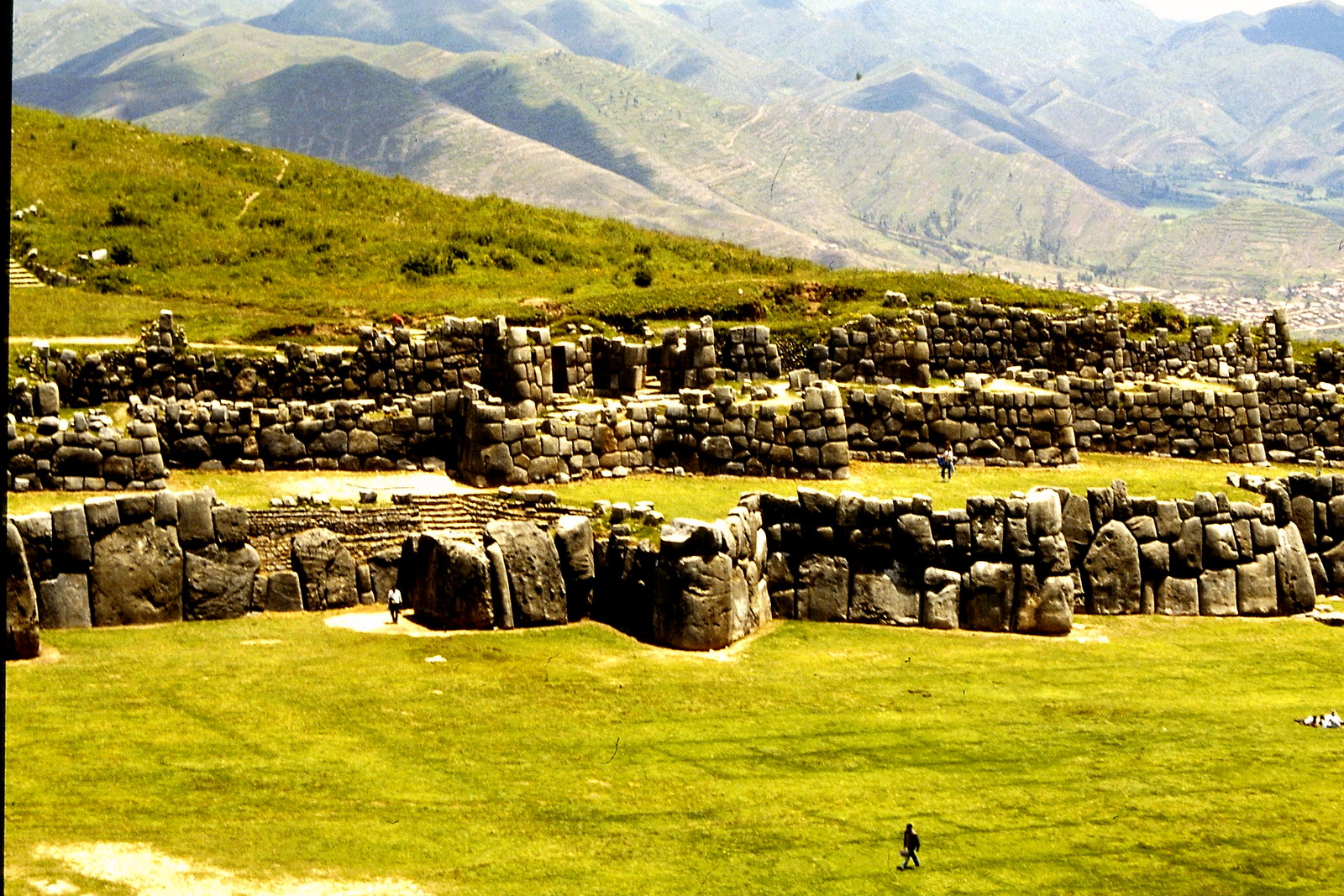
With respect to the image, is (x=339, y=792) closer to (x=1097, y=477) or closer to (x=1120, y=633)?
(x=1120, y=633)

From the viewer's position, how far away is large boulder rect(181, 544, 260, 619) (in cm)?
3188

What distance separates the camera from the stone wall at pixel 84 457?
116 feet

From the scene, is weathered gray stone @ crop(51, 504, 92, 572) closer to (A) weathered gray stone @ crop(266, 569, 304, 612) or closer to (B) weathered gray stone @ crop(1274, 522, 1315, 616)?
(A) weathered gray stone @ crop(266, 569, 304, 612)

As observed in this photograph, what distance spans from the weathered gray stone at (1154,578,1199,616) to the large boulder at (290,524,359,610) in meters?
15.4

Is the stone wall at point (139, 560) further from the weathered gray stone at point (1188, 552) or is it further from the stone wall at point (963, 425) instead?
the weathered gray stone at point (1188, 552)

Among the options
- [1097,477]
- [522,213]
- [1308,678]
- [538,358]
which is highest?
[522,213]

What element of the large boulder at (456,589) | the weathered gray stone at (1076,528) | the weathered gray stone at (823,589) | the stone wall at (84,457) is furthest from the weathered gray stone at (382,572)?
the weathered gray stone at (1076,528)

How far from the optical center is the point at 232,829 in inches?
839

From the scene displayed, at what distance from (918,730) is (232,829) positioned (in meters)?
10.3

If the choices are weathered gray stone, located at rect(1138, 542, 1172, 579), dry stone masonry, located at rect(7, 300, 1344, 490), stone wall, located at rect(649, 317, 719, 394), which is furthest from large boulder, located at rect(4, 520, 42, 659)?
stone wall, located at rect(649, 317, 719, 394)

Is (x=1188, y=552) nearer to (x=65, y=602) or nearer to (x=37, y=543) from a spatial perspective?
(x=65, y=602)

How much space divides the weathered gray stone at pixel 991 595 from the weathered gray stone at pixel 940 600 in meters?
A: 0.26

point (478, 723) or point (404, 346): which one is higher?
point (404, 346)

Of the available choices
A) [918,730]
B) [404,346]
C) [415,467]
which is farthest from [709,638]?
[404,346]
